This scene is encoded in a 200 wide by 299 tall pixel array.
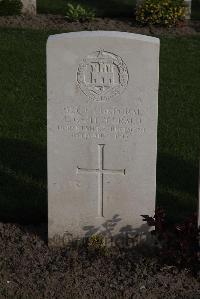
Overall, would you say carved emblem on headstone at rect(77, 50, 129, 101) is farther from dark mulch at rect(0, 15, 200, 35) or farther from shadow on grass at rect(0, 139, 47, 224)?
dark mulch at rect(0, 15, 200, 35)

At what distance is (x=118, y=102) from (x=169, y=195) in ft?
6.37

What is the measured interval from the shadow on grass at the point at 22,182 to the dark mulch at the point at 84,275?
2.13 feet

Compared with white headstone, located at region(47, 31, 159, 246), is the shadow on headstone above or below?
below

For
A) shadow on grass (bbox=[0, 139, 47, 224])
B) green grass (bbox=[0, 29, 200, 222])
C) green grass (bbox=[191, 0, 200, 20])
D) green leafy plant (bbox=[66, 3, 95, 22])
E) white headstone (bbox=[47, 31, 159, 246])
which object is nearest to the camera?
white headstone (bbox=[47, 31, 159, 246])

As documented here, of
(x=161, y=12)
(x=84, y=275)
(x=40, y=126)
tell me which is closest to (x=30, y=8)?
(x=161, y=12)

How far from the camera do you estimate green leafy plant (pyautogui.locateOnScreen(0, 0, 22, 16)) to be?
15.6 meters

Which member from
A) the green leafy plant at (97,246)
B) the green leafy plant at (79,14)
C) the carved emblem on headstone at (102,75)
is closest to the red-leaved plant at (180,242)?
the green leafy plant at (97,246)

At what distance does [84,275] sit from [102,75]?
179 centimetres

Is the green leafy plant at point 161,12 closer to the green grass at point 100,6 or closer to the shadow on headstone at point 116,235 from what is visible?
the green grass at point 100,6

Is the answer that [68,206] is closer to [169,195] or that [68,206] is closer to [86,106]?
[86,106]

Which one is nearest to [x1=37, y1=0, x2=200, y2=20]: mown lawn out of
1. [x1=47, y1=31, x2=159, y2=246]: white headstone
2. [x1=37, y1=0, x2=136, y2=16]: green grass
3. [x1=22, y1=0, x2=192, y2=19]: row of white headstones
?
[x1=37, y1=0, x2=136, y2=16]: green grass

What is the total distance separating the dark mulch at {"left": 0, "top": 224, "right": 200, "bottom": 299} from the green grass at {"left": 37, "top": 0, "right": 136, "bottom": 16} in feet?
32.5

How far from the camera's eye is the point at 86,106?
672cm

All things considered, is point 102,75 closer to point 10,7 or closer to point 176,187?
point 176,187
